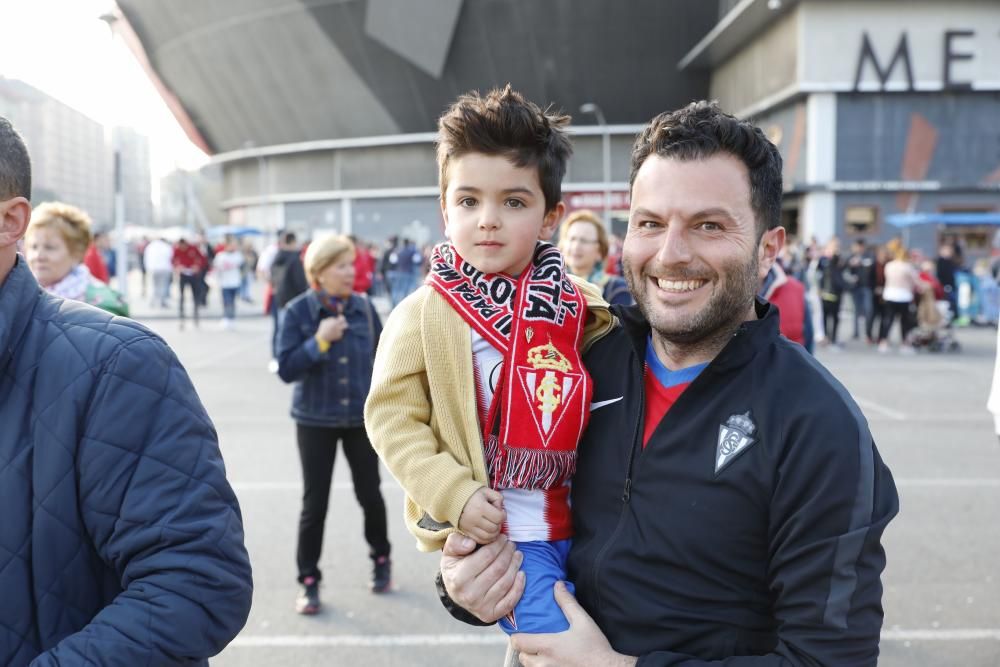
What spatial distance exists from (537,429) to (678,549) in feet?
1.44

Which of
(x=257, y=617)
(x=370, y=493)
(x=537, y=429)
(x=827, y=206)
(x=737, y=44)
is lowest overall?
(x=257, y=617)

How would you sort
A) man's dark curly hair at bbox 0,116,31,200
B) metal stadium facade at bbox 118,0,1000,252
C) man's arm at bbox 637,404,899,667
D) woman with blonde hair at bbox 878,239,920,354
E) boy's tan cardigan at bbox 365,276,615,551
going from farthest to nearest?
metal stadium facade at bbox 118,0,1000,252
woman with blonde hair at bbox 878,239,920,354
boy's tan cardigan at bbox 365,276,615,551
man's dark curly hair at bbox 0,116,31,200
man's arm at bbox 637,404,899,667

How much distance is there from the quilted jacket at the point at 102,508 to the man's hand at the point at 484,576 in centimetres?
47

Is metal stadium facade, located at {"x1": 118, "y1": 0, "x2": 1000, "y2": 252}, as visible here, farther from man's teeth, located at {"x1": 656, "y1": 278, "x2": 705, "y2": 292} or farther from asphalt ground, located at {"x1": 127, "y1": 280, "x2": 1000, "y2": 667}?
man's teeth, located at {"x1": 656, "y1": 278, "x2": 705, "y2": 292}

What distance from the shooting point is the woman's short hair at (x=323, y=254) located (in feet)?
17.2

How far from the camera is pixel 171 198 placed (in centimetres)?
10238

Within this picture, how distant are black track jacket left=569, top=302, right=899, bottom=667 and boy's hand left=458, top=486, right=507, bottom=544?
0.66ft

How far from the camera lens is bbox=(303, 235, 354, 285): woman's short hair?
207 inches

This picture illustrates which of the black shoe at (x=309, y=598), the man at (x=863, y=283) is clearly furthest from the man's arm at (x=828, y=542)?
the man at (x=863, y=283)

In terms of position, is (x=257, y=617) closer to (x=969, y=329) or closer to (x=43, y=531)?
(x=43, y=531)

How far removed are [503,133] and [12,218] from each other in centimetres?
115

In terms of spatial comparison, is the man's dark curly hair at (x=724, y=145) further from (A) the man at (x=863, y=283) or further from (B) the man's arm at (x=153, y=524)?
(A) the man at (x=863, y=283)

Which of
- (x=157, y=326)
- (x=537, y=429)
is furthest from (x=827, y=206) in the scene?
(x=537, y=429)

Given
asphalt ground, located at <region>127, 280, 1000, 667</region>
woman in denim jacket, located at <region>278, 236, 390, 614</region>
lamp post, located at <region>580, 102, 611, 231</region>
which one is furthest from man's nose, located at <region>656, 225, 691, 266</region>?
lamp post, located at <region>580, 102, 611, 231</region>
